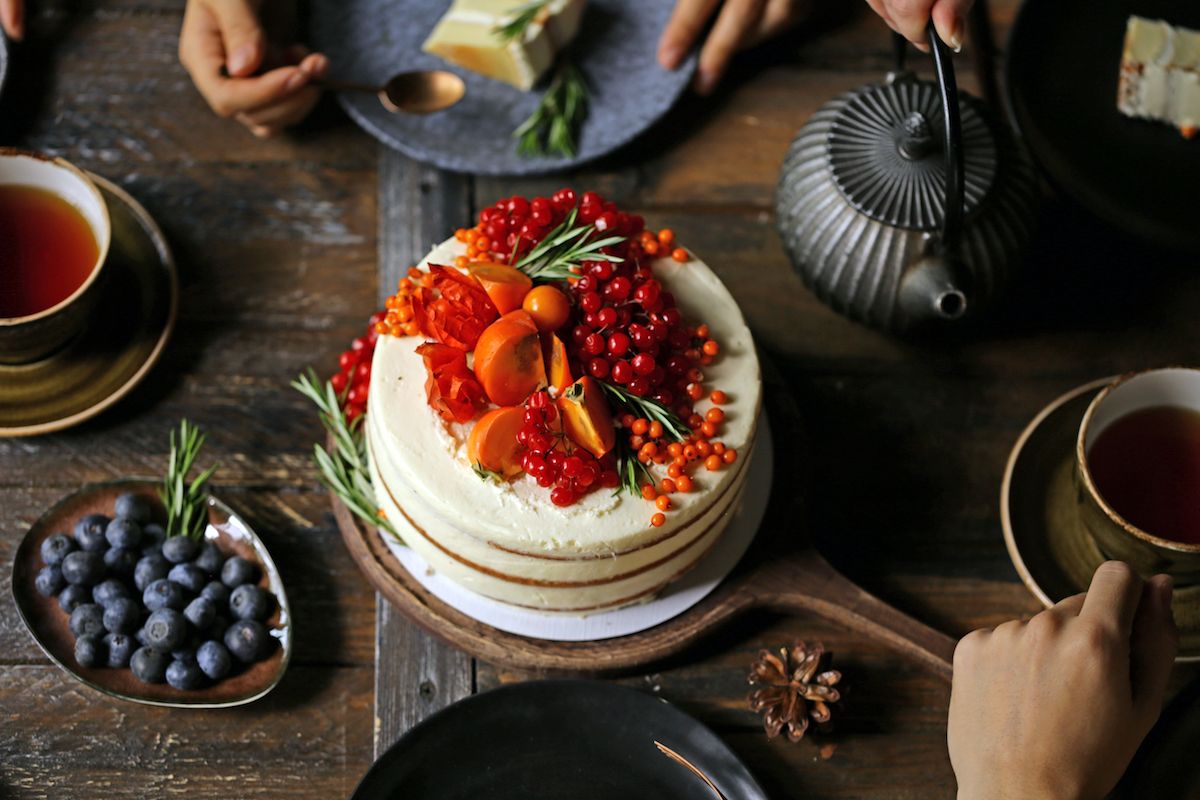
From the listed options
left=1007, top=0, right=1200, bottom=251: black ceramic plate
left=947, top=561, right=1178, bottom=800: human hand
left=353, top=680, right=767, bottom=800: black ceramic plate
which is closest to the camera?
left=947, top=561, right=1178, bottom=800: human hand

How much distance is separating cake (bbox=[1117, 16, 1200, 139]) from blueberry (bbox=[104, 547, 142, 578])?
1.30 metres

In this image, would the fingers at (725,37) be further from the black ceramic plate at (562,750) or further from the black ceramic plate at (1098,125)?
the black ceramic plate at (562,750)

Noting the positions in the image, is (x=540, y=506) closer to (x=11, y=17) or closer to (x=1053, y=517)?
(x=1053, y=517)

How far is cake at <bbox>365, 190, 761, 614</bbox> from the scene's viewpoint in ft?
3.58

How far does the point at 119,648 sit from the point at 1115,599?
0.99 m

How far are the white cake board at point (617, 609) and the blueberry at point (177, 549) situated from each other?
209 millimetres

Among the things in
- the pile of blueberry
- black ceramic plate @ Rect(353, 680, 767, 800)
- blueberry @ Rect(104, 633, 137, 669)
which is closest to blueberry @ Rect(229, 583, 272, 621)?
the pile of blueberry

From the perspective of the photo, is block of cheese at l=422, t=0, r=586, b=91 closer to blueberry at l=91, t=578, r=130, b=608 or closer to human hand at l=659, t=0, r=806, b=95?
human hand at l=659, t=0, r=806, b=95

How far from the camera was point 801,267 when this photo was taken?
1.39 metres

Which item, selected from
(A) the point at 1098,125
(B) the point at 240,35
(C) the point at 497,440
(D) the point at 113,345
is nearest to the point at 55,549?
(D) the point at 113,345

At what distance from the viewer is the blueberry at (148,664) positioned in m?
1.23

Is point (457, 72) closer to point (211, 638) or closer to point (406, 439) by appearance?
point (406, 439)

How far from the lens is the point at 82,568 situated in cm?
126

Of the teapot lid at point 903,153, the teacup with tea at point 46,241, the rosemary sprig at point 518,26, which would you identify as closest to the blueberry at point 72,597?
the teacup with tea at point 46,241
